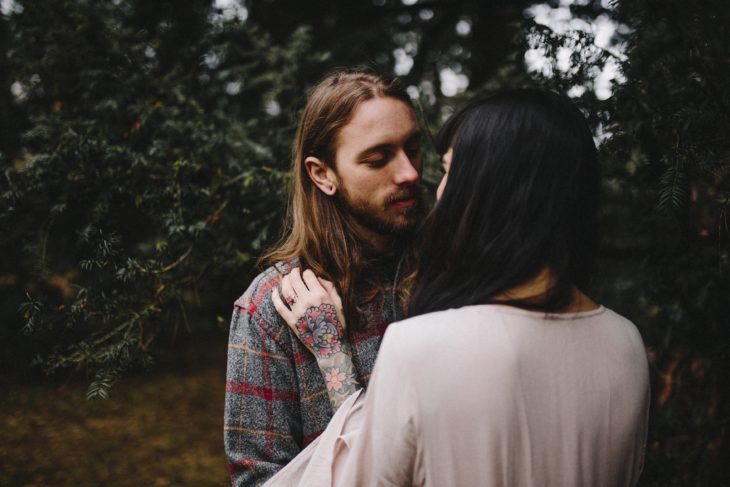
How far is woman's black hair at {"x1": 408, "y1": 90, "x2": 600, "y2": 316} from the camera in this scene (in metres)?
1.17

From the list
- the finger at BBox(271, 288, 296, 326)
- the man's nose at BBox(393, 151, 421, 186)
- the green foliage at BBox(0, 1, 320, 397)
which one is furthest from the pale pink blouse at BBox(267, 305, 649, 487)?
the green foliage at BBox(0, 1, 320, 397)

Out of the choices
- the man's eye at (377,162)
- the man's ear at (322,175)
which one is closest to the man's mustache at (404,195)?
Result: the man's eye at (377,162)

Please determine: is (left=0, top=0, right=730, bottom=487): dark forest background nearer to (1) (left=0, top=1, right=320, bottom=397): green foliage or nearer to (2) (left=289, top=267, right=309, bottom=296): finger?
(1) (left=0, top=1, right=320, bottom=397): green foliage

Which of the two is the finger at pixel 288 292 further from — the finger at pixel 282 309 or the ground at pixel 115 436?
the ground at pixel 115 436

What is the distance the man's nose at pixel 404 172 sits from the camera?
1790mm

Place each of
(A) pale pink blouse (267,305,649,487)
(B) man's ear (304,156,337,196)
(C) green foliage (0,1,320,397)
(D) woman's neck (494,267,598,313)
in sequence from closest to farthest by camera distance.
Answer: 1. (A) pale pink blouse (267,305,649,487)
2. (D) woman's neck (494,267,598,313)
3. (B) man's ear (304,156,337,196)
4. (C) green foliage (0,1,320,397)

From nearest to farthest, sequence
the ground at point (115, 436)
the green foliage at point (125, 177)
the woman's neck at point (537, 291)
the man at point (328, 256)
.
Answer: the woman's neck at point (537, 291), the man at point (328, 256), the green foliage at point (125, 177), the ground at point (115, 436)

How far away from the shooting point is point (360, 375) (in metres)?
1.71

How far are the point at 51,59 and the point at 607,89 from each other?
271 centimetres

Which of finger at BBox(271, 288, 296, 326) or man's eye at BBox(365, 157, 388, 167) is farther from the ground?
man's eye at BBox(365, 157, 388, 167)

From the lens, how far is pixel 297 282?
1680 mm

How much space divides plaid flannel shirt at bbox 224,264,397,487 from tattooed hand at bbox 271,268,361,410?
0.27 feet

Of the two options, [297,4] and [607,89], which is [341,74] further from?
[297,4]

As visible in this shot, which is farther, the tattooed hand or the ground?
the ground
